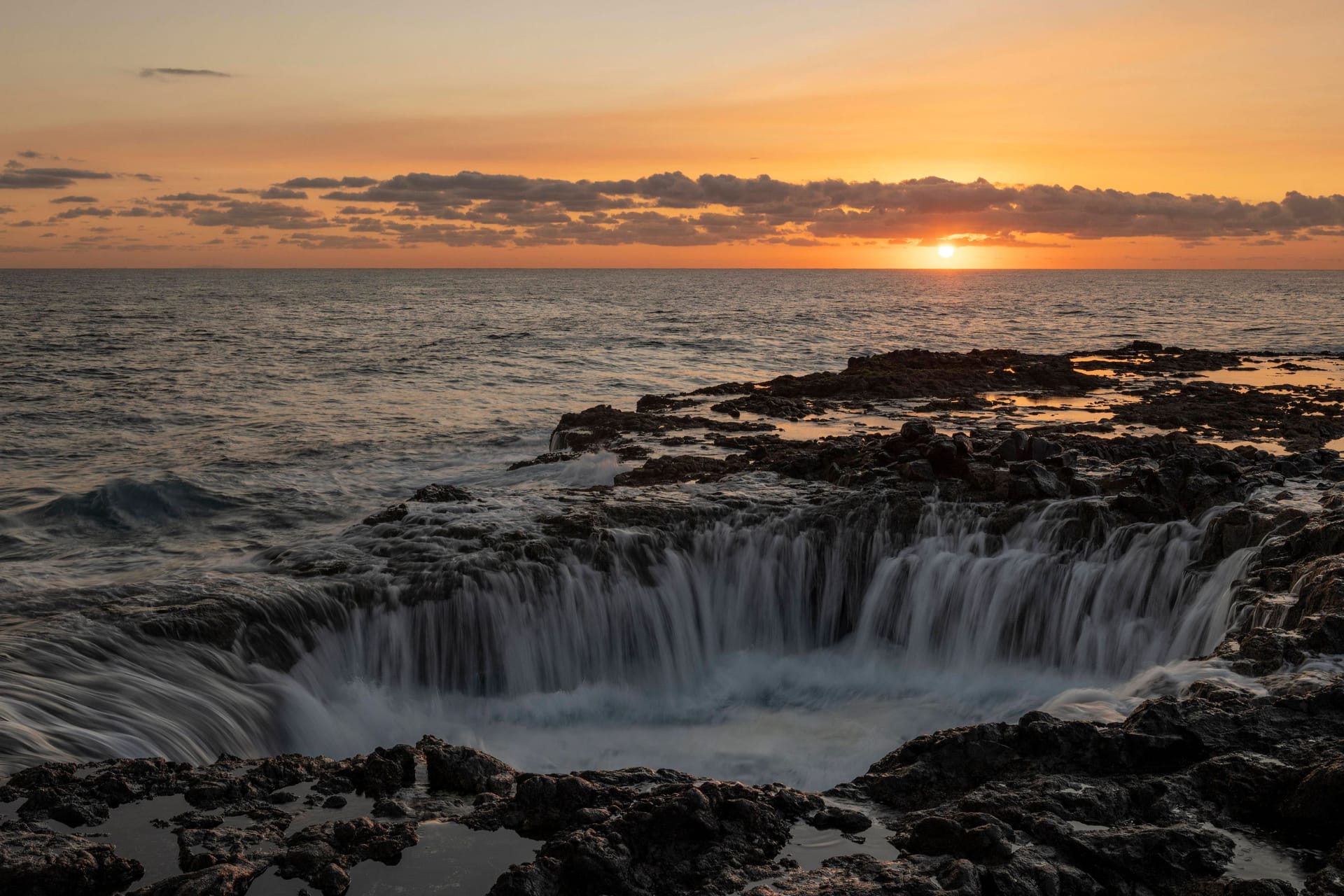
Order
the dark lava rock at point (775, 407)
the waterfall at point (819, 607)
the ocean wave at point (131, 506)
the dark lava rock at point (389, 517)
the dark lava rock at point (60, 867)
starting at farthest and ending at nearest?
the dark lava rock at point (775, 407) → the ocean wave at point (131, 506) → the dark lava rock at point (389, 517) → the waterfall at point (819, 607) → the dark lava rock at point (60, 867)

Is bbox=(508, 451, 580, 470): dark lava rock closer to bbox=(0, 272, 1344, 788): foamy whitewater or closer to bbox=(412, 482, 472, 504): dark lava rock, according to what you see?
bbox=(0, 272, 1344, 788): foamy whitewater

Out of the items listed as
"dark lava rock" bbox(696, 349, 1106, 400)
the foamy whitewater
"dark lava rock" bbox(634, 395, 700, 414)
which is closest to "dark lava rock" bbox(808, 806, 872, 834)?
the foamy whitewater

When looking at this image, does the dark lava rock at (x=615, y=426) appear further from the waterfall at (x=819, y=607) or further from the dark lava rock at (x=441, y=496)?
the waterfall at (x=819, y=607)

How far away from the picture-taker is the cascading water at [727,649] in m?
10.4

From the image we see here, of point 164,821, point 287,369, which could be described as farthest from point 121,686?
point 287,369

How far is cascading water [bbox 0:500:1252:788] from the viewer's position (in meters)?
10.4

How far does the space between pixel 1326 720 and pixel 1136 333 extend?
60.4 metres

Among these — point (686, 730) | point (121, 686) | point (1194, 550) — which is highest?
point (1194, 550)

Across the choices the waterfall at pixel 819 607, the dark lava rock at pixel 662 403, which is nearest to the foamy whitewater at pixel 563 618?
the waterfall at pixel 819 607

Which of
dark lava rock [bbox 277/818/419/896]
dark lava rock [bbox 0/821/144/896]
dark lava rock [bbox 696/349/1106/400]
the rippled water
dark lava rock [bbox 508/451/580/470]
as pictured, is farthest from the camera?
dark lava rock [bbox 696/349/1106/400]

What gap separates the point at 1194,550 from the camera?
12.7 m

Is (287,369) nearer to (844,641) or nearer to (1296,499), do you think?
(844,641)

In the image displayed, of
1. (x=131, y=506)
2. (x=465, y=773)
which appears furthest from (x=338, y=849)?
(x=131, y=506)

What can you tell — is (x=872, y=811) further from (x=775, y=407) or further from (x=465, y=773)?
(x=775, y=407)
